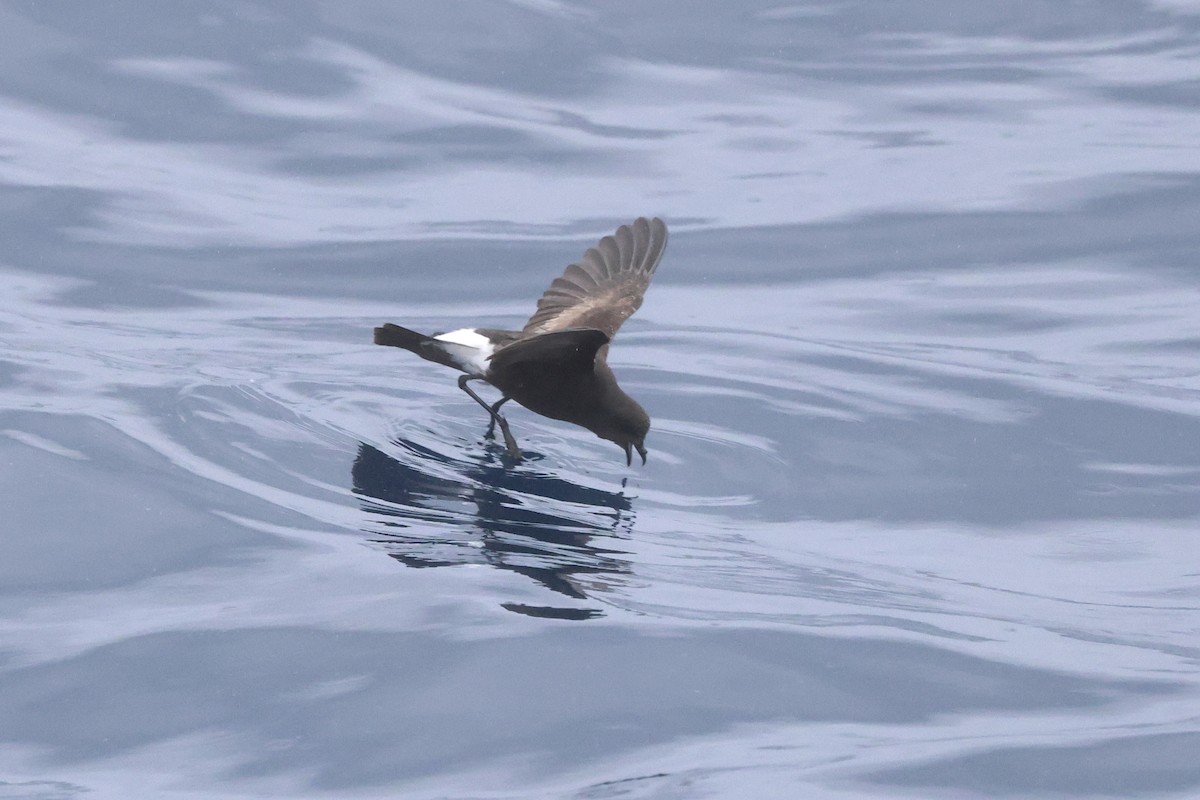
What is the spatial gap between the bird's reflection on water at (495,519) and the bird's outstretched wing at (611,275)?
111 centimetres

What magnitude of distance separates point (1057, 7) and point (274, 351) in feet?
23.7

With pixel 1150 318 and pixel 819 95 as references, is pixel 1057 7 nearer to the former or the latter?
pixel 819 95

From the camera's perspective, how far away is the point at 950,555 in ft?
18.5

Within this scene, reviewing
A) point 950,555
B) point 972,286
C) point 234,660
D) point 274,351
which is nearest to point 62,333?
point 274,351

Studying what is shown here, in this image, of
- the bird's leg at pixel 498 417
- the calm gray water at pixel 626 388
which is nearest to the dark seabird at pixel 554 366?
the bird's leg at pixel 498 417

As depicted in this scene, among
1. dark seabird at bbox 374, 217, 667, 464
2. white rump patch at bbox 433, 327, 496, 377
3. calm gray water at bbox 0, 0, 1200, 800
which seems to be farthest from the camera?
white rump patch at bbox 433, 327, 496, 377

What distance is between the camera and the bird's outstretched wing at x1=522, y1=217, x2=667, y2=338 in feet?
23.1

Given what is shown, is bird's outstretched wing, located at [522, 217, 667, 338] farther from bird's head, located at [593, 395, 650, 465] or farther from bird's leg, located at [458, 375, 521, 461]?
bird's head, located at [593, 395, 650, 465]

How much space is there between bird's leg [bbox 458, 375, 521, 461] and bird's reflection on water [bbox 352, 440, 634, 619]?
79 mm

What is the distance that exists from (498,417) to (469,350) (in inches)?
11.1

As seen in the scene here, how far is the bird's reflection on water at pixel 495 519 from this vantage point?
16.1 feet

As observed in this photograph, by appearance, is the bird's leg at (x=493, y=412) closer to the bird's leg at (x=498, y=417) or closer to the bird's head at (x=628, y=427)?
the bird's leg at (x=498, y=417)

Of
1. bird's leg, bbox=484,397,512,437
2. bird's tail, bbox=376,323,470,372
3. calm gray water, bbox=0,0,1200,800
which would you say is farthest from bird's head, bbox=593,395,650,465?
bird's tail, bbox=376,323,470,372

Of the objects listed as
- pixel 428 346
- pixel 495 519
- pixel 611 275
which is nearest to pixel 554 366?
pixel 428 346
